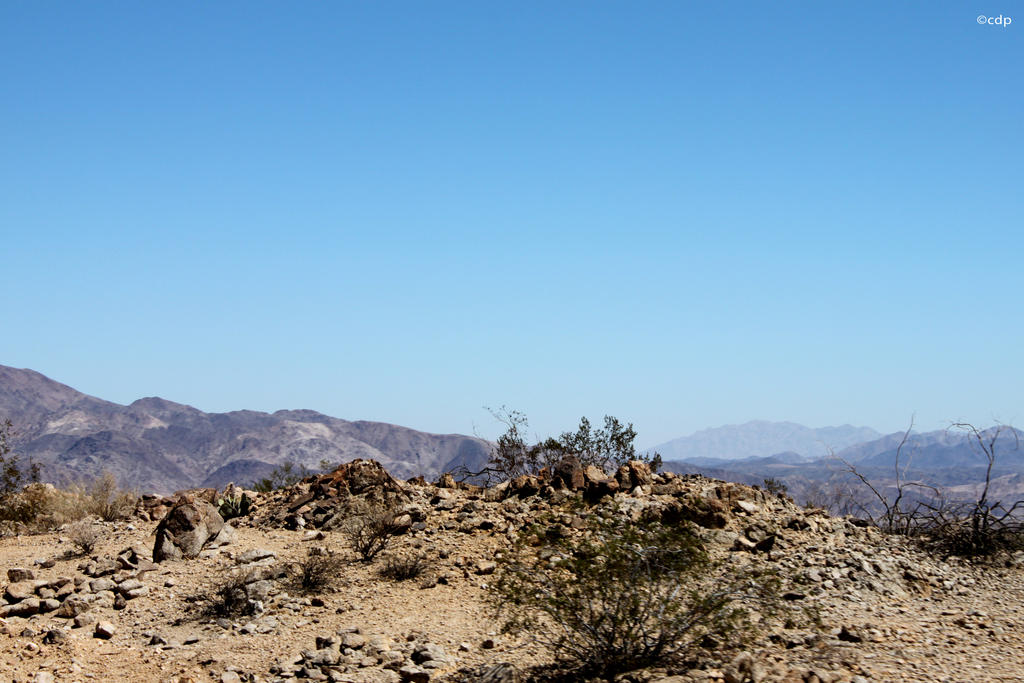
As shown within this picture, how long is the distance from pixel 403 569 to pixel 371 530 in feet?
5.27

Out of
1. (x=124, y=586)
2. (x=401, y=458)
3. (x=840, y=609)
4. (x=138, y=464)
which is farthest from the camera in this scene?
(x=401, y=458)

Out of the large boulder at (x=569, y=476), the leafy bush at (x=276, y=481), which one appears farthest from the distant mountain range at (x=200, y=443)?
the large boulder at (x=569, y=476)

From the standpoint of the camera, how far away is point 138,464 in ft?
464

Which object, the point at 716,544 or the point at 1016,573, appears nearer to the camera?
the point at 716,544

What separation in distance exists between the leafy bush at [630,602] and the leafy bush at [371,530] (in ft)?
14.0

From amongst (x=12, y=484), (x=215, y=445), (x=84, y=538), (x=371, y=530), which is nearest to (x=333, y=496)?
(x=371, y=530)

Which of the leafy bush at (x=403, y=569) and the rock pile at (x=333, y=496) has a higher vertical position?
the rock pile at (x=333, y=496)

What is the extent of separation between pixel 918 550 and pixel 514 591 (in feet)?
27.9

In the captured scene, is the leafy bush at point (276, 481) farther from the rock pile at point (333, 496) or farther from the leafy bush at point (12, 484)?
the leafy bush at point (12, 484)

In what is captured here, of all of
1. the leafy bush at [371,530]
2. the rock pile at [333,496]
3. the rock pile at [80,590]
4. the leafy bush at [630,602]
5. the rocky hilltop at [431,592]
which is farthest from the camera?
the rock pile at [333,496]

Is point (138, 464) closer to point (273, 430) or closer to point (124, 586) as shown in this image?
point (273, 430)

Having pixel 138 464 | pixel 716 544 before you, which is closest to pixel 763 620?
pixel 716 544

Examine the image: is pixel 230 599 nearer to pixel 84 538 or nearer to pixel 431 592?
pixel 431 592

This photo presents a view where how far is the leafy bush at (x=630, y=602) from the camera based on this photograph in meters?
8.17
